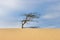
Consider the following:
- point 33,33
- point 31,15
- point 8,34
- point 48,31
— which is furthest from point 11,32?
point 31,15

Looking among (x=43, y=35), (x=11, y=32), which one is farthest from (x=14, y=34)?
(x=43, y=35)

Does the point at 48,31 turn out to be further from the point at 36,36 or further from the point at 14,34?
the point at 14,34

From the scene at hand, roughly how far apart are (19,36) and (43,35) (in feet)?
5.48

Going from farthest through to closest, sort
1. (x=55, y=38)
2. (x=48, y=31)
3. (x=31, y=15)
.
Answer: (x=31, y=15), (x=48, y=31), (x=55, y=38)

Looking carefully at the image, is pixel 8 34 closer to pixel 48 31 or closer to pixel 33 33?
pixel 33 33

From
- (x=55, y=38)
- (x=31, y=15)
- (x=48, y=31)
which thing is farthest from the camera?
(x=31, y=15)

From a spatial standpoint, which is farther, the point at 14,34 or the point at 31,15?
the point at 31,15

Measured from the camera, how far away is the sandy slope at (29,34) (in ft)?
39.0

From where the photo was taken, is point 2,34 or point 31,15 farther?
point 31,15

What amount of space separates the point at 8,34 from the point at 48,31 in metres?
2.89

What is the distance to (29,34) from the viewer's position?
12.4 meters

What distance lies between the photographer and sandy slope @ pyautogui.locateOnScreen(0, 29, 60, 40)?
39.0 ft

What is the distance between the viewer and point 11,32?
42.0ft

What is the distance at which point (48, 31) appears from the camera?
41.8 feet
